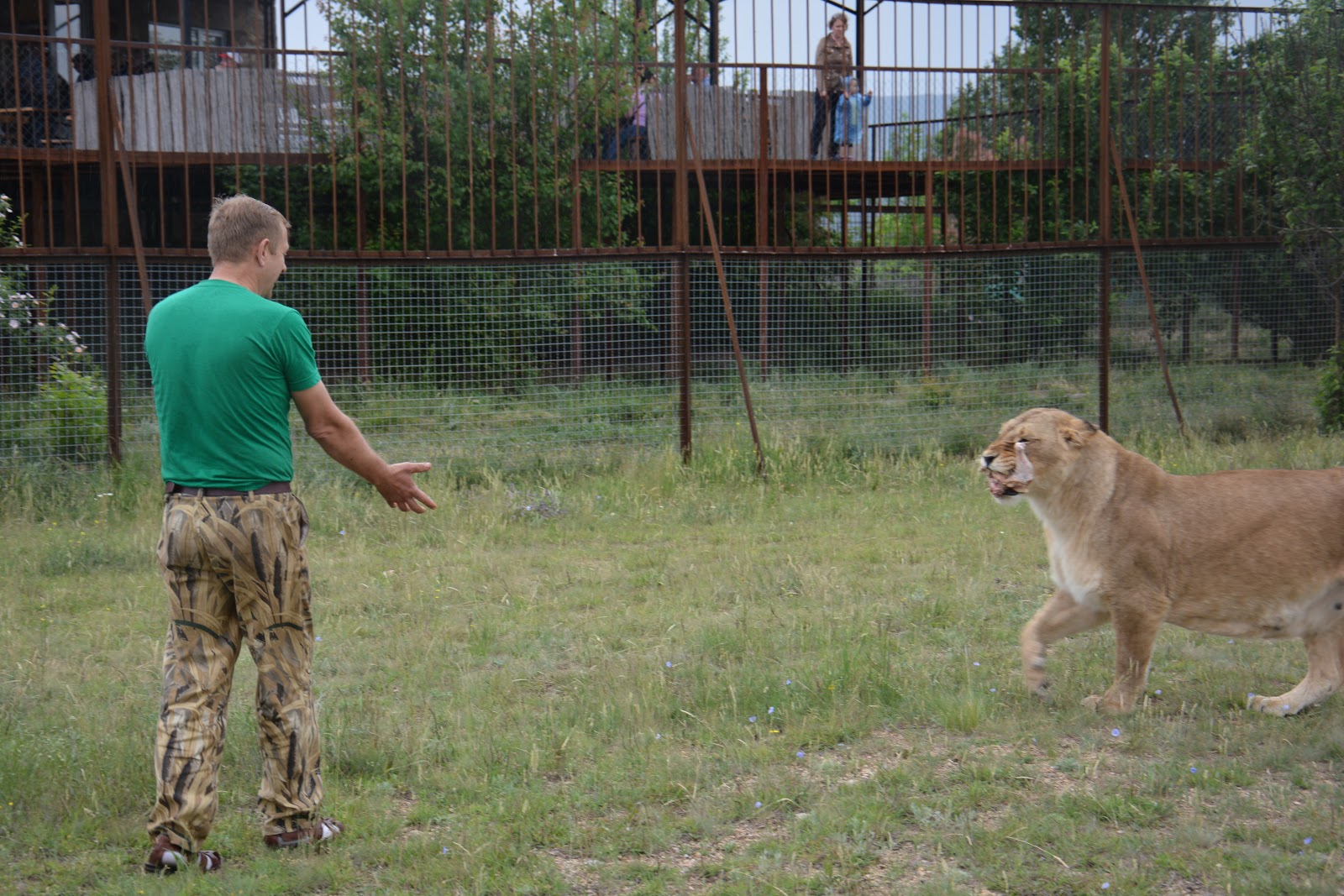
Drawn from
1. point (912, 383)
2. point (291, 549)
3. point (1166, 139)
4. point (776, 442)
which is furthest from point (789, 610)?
point (1166, 139)

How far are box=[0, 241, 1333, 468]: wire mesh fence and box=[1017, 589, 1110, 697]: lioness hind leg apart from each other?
586 cm

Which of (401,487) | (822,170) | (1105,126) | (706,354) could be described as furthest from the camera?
(822,170)

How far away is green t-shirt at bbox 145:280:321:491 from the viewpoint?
4.03 meters

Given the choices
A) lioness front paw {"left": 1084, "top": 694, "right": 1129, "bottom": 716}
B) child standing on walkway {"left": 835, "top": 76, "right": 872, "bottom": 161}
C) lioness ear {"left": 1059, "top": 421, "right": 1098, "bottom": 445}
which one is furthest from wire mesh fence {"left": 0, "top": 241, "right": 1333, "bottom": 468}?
lioness front paw {"left": 1084, "top": 694, "right": 1129, "bottom": 716}

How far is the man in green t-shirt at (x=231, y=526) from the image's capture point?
13.2ft

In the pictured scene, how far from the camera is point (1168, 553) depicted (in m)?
5.36

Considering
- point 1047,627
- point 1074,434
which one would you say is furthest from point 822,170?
point 1047,627

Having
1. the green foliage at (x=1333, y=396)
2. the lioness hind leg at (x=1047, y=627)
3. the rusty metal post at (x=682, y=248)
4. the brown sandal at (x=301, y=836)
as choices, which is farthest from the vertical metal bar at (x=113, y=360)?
the green foliage at (x=1333, y=396)

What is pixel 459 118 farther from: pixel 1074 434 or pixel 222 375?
pixel 222 375

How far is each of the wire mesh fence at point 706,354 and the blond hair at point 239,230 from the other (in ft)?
21.5

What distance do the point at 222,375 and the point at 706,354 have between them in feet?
28.9

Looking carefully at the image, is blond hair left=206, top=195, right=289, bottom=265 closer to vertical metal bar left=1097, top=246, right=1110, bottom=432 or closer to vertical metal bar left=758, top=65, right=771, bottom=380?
vertical metal bar left=758, top=65, right=771, bottom=380

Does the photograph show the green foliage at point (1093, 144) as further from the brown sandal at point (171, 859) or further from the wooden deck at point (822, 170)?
the brown sandal at point (171, 859)

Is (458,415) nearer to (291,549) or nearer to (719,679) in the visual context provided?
(719,679)
